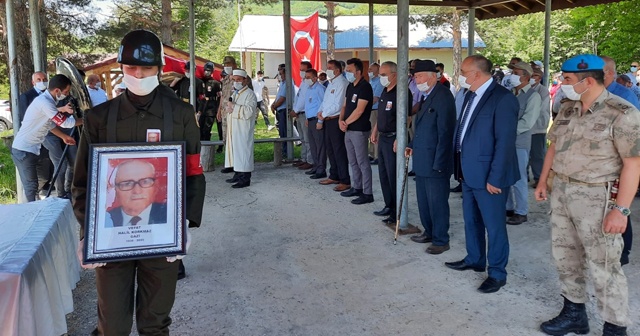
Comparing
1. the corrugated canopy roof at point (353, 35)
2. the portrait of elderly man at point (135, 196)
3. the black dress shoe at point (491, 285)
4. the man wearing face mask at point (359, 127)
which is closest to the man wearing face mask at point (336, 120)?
the man wearing face mask at point (359, 127)

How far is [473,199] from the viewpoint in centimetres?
465

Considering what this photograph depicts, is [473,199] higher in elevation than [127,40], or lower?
lower

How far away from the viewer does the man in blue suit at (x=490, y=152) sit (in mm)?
4301

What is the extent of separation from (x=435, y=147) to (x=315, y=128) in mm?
4022

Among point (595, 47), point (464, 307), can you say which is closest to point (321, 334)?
point (464, 307)

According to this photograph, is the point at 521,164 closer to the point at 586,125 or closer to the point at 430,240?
the point at 430,240

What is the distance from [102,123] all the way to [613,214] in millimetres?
2919

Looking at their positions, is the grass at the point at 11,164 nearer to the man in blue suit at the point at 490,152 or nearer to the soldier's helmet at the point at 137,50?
the soldier's helmet at the point at 137,50

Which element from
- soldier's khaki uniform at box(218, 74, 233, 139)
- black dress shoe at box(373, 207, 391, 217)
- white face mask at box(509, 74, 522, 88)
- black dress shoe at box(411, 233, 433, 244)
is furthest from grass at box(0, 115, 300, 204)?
black dress shoe at box(411, 233, 433, 244)

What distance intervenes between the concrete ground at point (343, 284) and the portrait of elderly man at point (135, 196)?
1484mm

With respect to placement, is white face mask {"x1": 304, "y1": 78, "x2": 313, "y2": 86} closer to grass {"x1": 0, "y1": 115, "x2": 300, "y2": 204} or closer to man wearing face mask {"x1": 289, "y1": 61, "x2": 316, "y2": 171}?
man wearing face mask {"x1": 289, "y1": 61, "x2": 316, "y2": 171}

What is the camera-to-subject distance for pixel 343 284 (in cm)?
462

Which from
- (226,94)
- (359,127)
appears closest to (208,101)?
(226,94)

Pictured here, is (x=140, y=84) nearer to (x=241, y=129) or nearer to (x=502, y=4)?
(x=241, y=129)
